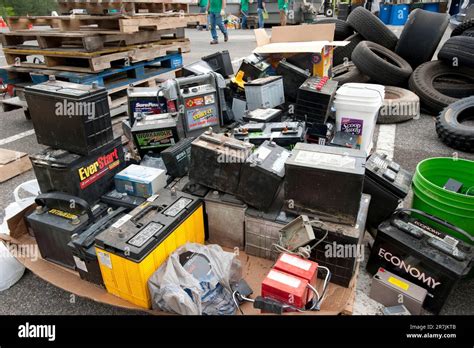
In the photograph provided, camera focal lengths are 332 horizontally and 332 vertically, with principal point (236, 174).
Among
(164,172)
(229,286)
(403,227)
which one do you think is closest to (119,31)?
(164,172)

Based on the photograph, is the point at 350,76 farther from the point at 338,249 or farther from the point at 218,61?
the point at 338,249

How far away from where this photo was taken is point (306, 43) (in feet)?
13.1

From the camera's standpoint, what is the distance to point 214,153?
6.54ft

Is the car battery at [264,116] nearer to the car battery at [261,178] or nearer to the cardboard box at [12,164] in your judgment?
the car battery at [261,178]

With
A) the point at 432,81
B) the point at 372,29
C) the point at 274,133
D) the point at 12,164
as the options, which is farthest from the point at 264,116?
the point at 372,29

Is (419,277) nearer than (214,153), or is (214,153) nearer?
(419,277)

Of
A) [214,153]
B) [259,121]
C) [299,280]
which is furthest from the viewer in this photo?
[259,121]

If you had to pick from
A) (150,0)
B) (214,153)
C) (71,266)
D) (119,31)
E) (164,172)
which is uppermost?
(150,0)

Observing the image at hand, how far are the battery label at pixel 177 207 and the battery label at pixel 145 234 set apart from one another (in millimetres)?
112

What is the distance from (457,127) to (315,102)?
5.61 feet

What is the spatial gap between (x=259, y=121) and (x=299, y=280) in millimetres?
1631

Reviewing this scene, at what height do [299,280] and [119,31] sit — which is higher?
[119,31]
